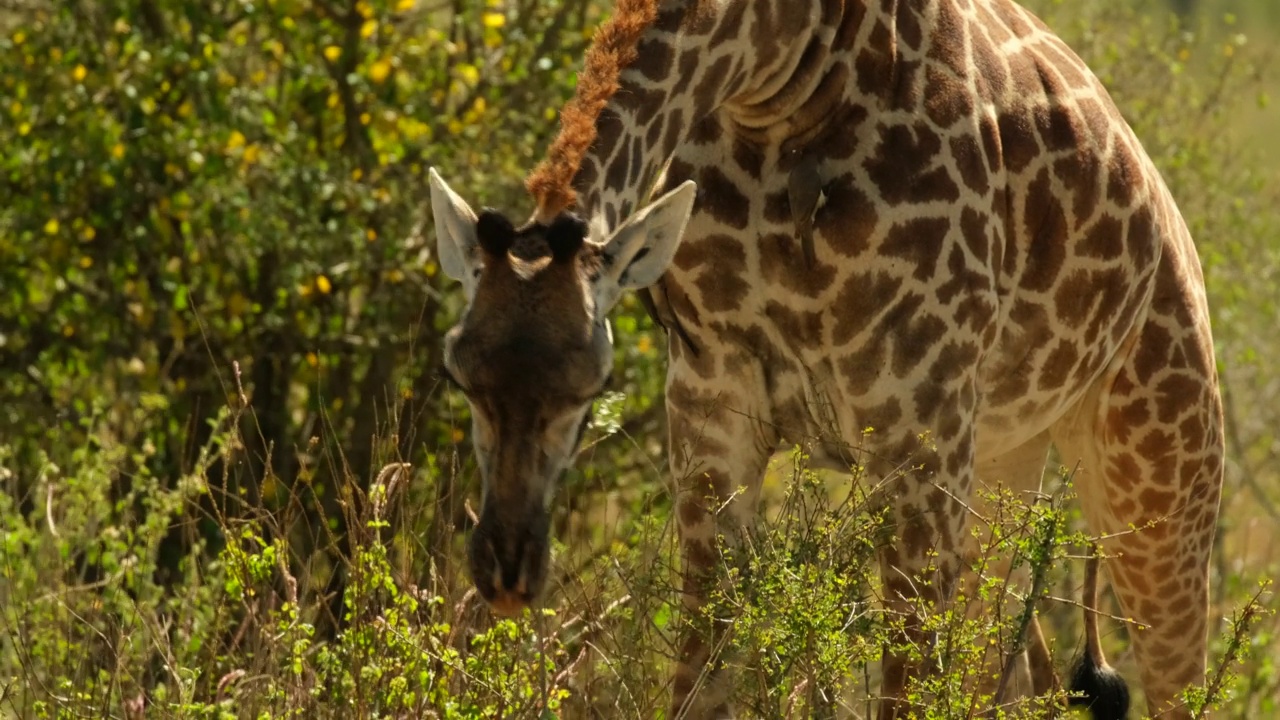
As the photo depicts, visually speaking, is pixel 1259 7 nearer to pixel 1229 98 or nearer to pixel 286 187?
pixel 1229 98

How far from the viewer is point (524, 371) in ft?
12.7

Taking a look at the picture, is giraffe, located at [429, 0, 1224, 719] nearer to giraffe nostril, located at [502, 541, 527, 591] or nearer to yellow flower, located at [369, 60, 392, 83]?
giraffe nostril, located at [502, 541, 527, 591]

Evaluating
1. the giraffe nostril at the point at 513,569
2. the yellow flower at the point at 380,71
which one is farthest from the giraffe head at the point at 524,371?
the yellow flower at the point at 380,71

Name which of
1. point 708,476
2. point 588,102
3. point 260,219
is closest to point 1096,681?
point 708,476

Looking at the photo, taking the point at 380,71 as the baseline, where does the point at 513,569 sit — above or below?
above

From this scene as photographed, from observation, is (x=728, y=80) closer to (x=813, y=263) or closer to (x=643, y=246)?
(x=813, y=263)

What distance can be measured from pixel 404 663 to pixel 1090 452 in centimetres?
269

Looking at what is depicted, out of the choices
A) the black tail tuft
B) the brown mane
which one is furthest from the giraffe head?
the black tail tuft

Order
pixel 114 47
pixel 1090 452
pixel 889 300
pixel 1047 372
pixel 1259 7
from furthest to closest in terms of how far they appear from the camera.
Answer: pixel 1259 7, pixel 114 47, pixel 1090 452, pixel 1047 372, pixel 889 300

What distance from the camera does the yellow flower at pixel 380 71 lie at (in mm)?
7859

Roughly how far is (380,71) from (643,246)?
3924 mm

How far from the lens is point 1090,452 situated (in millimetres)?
6254

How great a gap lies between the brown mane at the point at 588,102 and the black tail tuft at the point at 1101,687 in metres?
2.65

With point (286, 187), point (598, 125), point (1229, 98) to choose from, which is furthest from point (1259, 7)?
point (598, 125)
